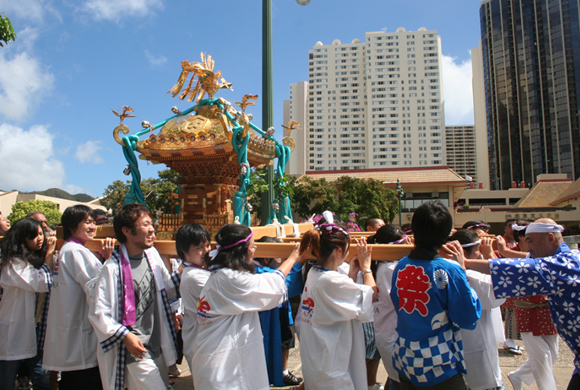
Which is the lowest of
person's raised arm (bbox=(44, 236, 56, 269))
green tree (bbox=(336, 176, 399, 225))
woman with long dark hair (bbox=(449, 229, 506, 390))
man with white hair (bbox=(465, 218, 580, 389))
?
woman with long dark hair (bbox=(449, 229, 506, 390))

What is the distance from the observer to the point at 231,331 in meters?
2.37

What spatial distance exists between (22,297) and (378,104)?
79.0 metres

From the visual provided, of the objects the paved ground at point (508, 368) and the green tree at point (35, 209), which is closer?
the paved ground at point (508, 368)

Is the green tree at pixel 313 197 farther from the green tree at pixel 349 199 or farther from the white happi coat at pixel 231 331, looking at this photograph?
the white happi coat at pixel 231 331

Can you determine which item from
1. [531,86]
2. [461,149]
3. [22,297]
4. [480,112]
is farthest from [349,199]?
[461,149]

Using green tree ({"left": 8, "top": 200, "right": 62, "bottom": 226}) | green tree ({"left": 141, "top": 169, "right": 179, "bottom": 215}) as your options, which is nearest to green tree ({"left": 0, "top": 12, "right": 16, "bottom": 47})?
green tree ({"left": 141, "top": 169, "right": 179, "bottom": 215})

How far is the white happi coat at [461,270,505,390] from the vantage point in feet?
7.86

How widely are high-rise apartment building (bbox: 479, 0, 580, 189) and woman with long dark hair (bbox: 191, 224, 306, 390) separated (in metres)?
69.4

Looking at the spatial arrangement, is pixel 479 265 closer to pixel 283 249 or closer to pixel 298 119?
pixel 283 249

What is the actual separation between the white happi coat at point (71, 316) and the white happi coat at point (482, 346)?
2.57m

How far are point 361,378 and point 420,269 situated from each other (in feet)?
2.86

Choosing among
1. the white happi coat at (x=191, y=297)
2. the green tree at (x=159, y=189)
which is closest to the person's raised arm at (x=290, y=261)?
the white happi coat at (x=191, y=297)

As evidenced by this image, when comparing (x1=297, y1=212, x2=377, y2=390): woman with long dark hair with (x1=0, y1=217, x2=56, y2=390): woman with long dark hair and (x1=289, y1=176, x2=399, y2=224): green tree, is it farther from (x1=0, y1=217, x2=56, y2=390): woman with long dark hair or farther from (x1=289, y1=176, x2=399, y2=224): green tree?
(x1=289, y1=176, x2=399, y2=224): green tree

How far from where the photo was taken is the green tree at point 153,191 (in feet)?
88.8
